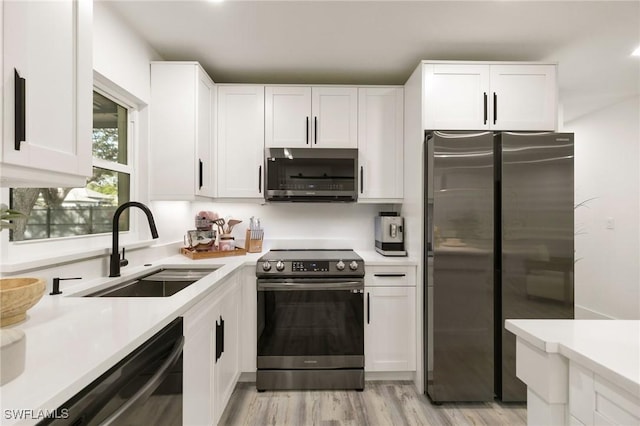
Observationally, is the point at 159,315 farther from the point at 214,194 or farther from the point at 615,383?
the point at 214,194

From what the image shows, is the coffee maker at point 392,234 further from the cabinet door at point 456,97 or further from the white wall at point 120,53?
the white wall at point 120,53

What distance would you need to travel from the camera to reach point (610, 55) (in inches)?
92.1

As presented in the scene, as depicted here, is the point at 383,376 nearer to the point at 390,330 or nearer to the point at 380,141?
the point at 390,330

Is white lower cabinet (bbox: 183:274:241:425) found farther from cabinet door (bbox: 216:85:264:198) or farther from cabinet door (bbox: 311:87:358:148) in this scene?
cabinet door (bbox: 311:87:358:148)

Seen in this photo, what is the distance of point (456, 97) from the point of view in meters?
2.25

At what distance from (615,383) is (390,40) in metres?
2.15

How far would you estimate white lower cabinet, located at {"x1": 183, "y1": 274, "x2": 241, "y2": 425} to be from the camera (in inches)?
51.4

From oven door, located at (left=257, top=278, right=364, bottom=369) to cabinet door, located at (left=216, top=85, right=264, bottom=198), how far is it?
873mm

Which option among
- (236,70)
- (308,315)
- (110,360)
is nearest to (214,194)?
(236,70)

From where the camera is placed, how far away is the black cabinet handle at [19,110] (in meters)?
0.82

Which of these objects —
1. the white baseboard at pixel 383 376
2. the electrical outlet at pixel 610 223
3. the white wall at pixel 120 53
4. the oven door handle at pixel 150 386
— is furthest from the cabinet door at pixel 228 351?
the electrical outlet at pixel 610 223

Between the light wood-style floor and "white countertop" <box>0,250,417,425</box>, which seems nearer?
"white countertop" <box>0,250,417,425</box>

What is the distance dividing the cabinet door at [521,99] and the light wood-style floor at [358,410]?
1.98 m

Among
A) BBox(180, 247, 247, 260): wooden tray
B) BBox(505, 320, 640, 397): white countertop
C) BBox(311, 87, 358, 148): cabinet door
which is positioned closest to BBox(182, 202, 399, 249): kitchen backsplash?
BBox(180, 247, 247, 260): wooden tray
